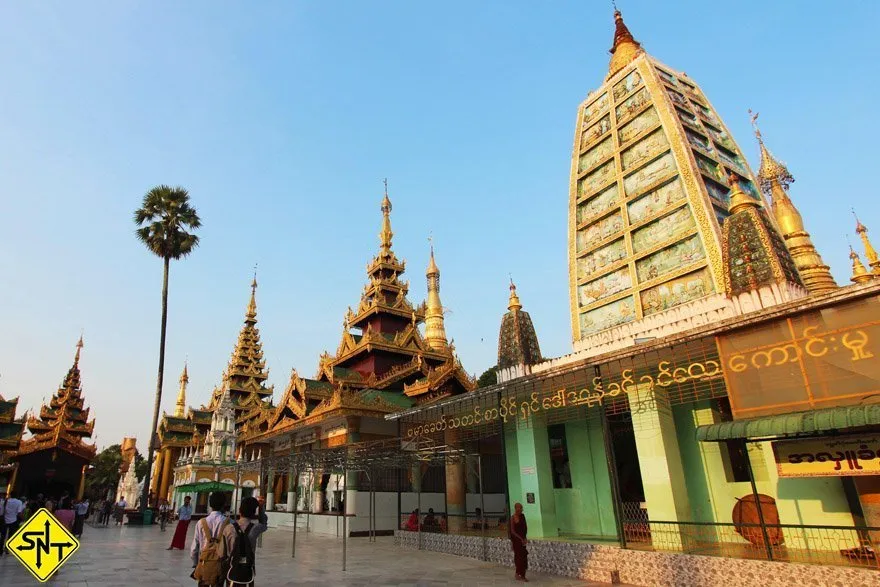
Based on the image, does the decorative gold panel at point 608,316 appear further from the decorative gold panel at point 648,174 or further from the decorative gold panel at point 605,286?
the decorative gold panel at point 648,174

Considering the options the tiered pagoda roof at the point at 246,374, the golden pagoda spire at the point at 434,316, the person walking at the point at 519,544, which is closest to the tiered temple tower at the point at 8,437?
the tiered pagoda roof at the point at 246,374

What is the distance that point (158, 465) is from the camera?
170ft

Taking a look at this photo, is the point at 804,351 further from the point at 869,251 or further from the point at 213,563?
the point at 869,251

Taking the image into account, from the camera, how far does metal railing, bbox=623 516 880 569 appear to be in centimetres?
873

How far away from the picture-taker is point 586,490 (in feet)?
51.9

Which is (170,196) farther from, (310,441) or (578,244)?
(578,244)

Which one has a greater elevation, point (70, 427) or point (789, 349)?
point (70, 427)

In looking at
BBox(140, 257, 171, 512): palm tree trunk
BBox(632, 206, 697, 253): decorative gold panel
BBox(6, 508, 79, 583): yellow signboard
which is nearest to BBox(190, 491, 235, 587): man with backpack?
BBox(6, 508, 79, 583): yellow signboard

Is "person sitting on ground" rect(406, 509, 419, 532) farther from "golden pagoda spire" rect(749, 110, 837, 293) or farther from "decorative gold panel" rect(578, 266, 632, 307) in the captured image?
"golden pagoda spire" rect(749, 110, 837, 293)

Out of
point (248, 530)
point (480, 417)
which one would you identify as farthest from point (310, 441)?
point (248, 530)

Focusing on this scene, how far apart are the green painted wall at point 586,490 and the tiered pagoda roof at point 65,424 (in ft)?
171

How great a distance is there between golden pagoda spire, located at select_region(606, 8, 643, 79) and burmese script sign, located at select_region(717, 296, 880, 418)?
751 inches

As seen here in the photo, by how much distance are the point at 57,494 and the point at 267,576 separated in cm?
5220

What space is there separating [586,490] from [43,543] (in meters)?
13.8
